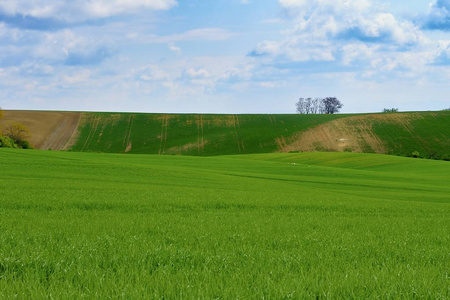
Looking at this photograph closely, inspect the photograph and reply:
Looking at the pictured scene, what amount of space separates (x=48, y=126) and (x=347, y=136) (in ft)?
257

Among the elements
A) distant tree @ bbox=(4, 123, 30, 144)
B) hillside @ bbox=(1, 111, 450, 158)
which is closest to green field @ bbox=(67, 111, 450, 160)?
hillside @ bbox=(1, 111, 450, 158)

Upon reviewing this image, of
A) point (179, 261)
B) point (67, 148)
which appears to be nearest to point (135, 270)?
point (179, 261)

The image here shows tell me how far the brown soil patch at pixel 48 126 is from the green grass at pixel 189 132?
117 inches

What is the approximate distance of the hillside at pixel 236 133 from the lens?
102062 mm

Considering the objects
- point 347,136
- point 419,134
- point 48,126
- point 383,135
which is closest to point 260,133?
point 347,136

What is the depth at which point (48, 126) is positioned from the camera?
111125mm

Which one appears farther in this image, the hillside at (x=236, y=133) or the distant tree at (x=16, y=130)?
the hillside at (x=236, y=133)

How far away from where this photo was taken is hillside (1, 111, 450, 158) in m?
102

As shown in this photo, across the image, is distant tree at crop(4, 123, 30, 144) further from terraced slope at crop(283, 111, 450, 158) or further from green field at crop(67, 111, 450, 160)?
terraced slope at crop(283, 111, 450, 158)

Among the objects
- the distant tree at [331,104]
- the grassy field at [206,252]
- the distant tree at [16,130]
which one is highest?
the distant tree at [331,104]

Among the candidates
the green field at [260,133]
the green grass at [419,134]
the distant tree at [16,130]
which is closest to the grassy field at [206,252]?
the distant tree at [16,130]

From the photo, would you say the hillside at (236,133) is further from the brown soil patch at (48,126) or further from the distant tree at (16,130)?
the distant tree at (16,130)

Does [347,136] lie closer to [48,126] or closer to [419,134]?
[419,134]

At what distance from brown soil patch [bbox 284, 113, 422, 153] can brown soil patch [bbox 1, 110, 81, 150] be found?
54087 mm
